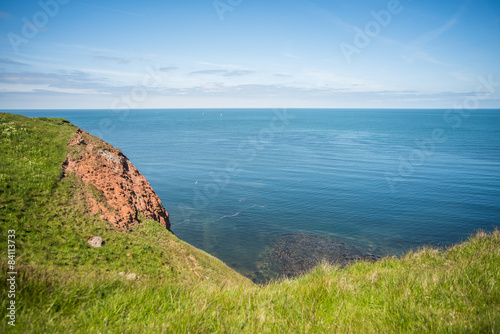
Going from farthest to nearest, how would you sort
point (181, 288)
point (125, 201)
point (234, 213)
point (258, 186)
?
1. point (258, 186)
2. point (234, 213)
3. point (125, 201)
4. point (181, 288)

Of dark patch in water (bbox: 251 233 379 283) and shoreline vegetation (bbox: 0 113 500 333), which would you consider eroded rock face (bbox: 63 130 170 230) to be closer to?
shoreline vegetation (bbox: 0 113 500 333)

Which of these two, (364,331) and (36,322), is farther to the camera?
(364,331)

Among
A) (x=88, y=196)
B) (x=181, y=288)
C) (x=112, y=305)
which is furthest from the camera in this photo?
(x=88, y=196)

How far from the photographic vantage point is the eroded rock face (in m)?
13.7

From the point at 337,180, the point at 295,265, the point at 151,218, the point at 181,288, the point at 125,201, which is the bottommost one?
the point at 295,265

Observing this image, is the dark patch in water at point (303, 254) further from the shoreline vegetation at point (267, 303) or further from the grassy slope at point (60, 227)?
the shoreline vegetation at point (267, 303)

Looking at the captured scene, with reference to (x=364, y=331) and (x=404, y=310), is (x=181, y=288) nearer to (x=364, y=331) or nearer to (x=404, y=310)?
(x=364, y=331)

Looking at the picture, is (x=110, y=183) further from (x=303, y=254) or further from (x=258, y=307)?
(x=303, y=254)

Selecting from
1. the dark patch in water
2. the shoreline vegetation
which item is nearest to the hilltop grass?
the shoreline vegetation

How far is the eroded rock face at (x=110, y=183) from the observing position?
13.7m

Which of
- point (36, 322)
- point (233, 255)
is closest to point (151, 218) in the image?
point (233, 255)

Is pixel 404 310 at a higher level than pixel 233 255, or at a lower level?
higher

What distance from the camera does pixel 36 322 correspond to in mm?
3369

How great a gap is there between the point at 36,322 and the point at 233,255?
75.9ft
